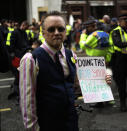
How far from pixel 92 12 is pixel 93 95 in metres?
17.0

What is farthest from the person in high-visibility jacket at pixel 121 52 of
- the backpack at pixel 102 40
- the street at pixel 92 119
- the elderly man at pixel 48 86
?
the elderly man at pixel 48 86

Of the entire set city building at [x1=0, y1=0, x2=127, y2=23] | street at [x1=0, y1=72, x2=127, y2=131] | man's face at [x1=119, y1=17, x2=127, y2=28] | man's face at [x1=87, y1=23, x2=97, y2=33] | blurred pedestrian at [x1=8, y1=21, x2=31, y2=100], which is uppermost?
city building at [x1=0, y1=0, x2=127, y2=23]

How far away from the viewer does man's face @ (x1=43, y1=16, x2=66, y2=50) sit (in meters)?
2.02

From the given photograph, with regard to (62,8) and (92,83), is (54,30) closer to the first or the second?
(92,83)

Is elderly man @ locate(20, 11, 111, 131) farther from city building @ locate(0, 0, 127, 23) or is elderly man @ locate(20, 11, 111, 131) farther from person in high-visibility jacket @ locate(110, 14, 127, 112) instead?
city building @ locate(0, 0, 127, 23)

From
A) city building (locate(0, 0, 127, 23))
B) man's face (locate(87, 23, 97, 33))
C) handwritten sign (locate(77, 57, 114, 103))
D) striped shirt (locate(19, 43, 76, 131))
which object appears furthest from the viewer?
city building (locate(0, 0, 127, 23))

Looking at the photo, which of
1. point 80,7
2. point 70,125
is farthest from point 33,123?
point 80,7

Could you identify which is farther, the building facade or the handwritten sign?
the building facade

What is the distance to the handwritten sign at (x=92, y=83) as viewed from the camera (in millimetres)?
2371

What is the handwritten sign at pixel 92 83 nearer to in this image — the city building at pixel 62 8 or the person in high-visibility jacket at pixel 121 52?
the person in high-visibility jacket at pixel 121 52

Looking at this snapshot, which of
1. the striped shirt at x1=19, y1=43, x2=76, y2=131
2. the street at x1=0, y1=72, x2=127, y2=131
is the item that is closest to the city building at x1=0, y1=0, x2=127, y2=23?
the street at x1=0, y1=72, x2=127, y2=131

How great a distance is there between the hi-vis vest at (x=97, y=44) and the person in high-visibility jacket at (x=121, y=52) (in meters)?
0.16

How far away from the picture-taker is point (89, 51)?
5359mm

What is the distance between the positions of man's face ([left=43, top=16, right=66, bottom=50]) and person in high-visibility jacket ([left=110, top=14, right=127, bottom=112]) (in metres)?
3.16
